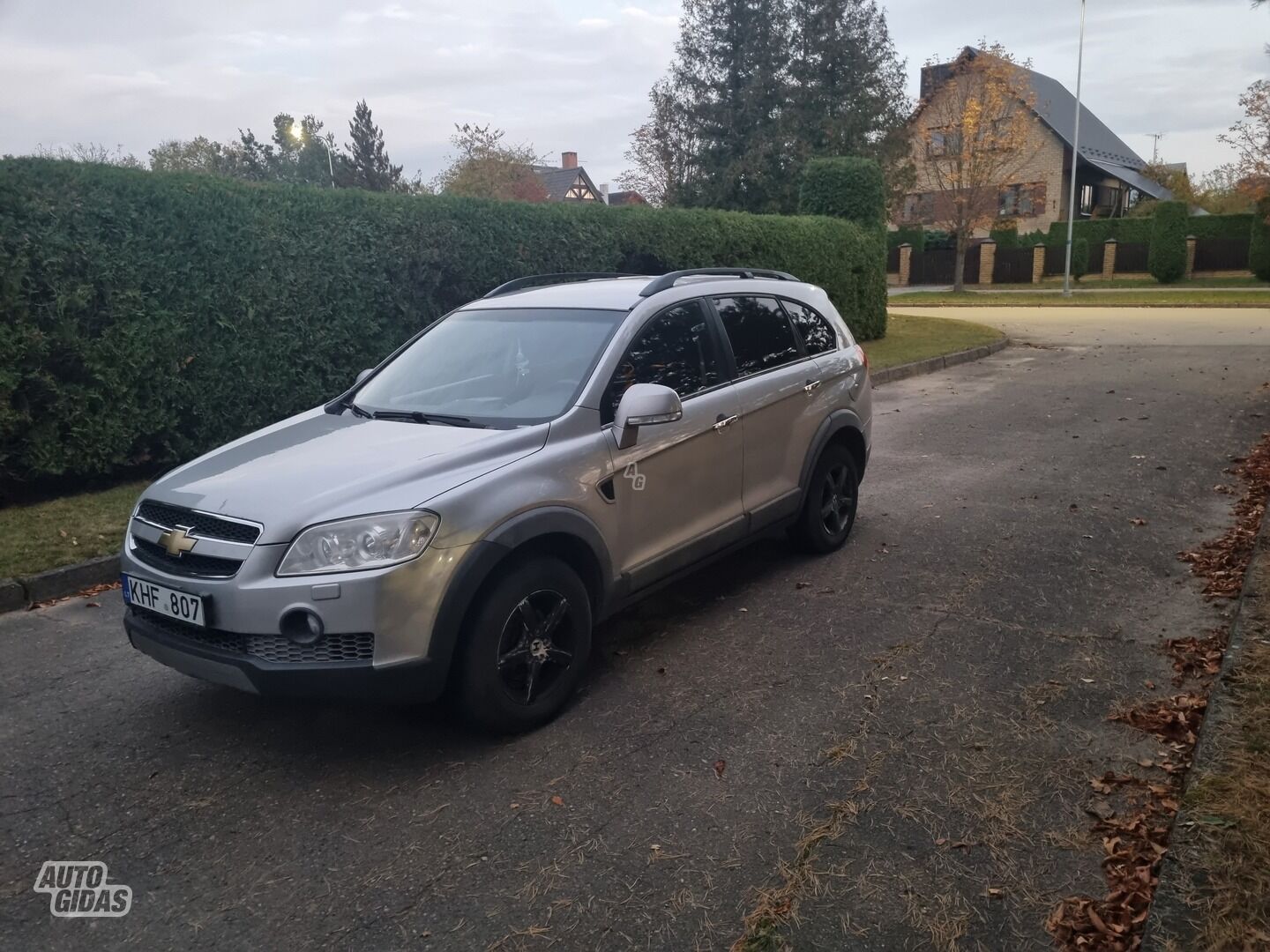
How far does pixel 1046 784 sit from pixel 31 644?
496 cm

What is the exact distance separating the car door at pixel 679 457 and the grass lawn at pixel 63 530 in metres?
3.66

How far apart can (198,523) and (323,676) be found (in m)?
0.84

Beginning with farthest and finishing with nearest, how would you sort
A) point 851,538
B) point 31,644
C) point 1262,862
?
point 851,538, point 31,644, point 1262,862

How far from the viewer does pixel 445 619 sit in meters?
3.68

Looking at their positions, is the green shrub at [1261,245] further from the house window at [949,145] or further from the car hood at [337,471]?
the car hood at [337,471]

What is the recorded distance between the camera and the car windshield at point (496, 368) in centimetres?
461

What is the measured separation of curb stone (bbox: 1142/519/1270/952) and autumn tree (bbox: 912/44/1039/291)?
39.4 metres

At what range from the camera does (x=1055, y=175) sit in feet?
179

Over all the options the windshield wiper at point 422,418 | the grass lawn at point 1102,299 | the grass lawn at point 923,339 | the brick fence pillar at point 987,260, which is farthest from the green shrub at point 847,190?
the brick fence pillar at point 987,260

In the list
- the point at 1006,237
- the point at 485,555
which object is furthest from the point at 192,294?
the point at 1006,237

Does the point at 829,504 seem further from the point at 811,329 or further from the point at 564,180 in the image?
the point at 564,180

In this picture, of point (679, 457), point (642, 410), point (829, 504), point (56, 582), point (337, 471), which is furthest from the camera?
point (829, 504)

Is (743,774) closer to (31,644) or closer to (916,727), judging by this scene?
(916,727)

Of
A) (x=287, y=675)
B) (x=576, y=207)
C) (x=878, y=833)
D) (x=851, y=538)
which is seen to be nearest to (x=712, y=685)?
(x=878, y=833)
